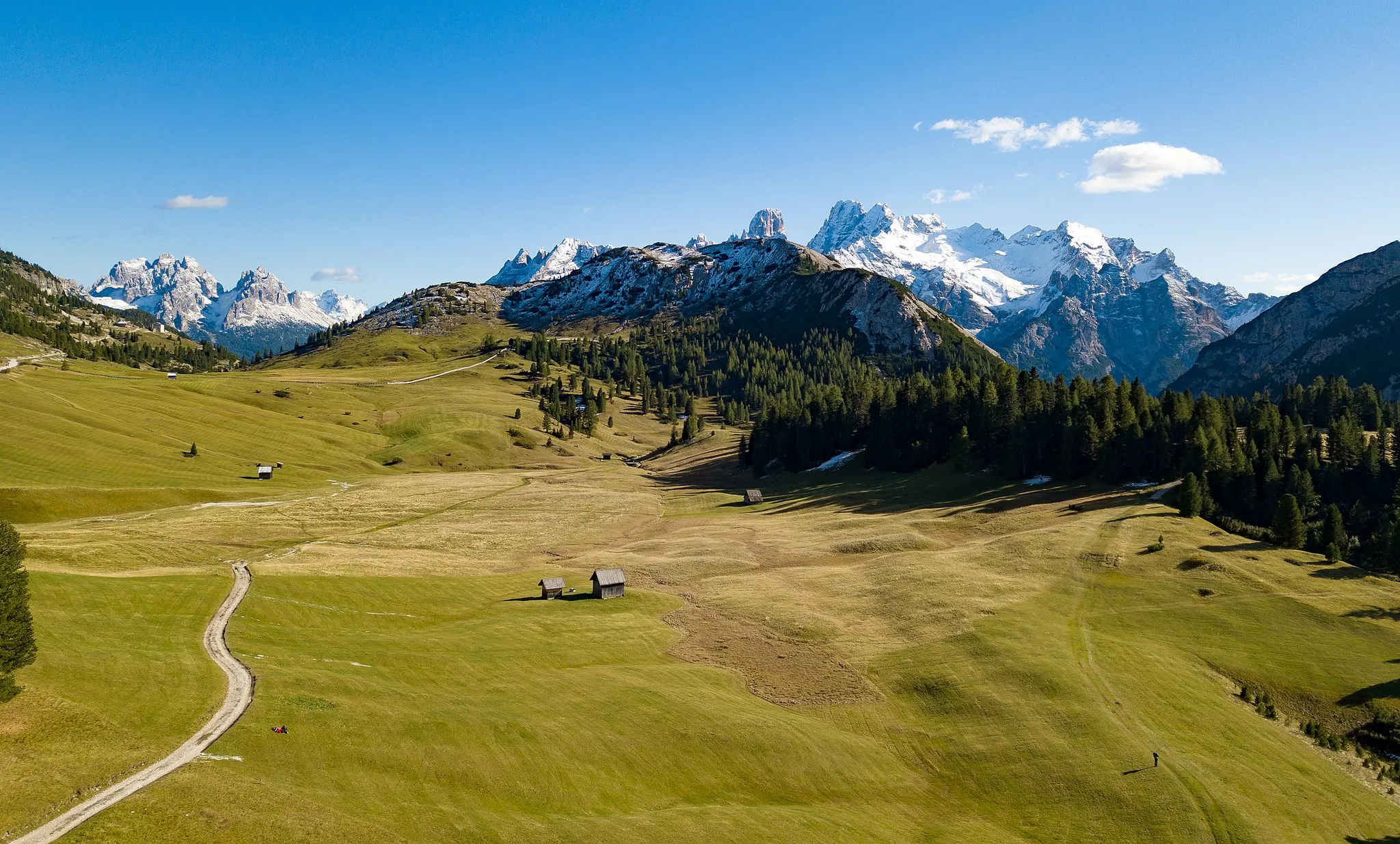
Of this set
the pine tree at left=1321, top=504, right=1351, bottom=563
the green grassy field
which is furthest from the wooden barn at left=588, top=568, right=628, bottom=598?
the pine tree at left=1321, top=504, right=1351, bottom=563

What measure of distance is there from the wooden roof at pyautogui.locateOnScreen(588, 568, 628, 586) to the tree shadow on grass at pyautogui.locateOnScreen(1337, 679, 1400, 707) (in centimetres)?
6314

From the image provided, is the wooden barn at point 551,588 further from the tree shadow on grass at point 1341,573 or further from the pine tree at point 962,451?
the pine tree at point 962,451

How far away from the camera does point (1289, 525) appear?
88312 mm

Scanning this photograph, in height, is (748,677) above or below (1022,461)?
below

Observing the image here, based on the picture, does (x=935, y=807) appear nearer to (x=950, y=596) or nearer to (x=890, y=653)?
(x=890, y=653)

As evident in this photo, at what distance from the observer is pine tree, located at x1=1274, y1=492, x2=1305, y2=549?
88.0 meters

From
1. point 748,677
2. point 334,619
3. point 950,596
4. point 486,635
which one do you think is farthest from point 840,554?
point 334,619

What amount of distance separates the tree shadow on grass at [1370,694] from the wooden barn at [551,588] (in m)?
68.8

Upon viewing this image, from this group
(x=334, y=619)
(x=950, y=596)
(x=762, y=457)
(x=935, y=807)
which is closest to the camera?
(x=935, y=807)

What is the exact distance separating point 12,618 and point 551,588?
154 feet

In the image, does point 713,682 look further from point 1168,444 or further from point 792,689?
point 1168,444

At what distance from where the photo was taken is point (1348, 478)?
430 ft

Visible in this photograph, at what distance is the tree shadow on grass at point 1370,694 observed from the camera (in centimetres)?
5478

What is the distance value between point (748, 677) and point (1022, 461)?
9754cm
